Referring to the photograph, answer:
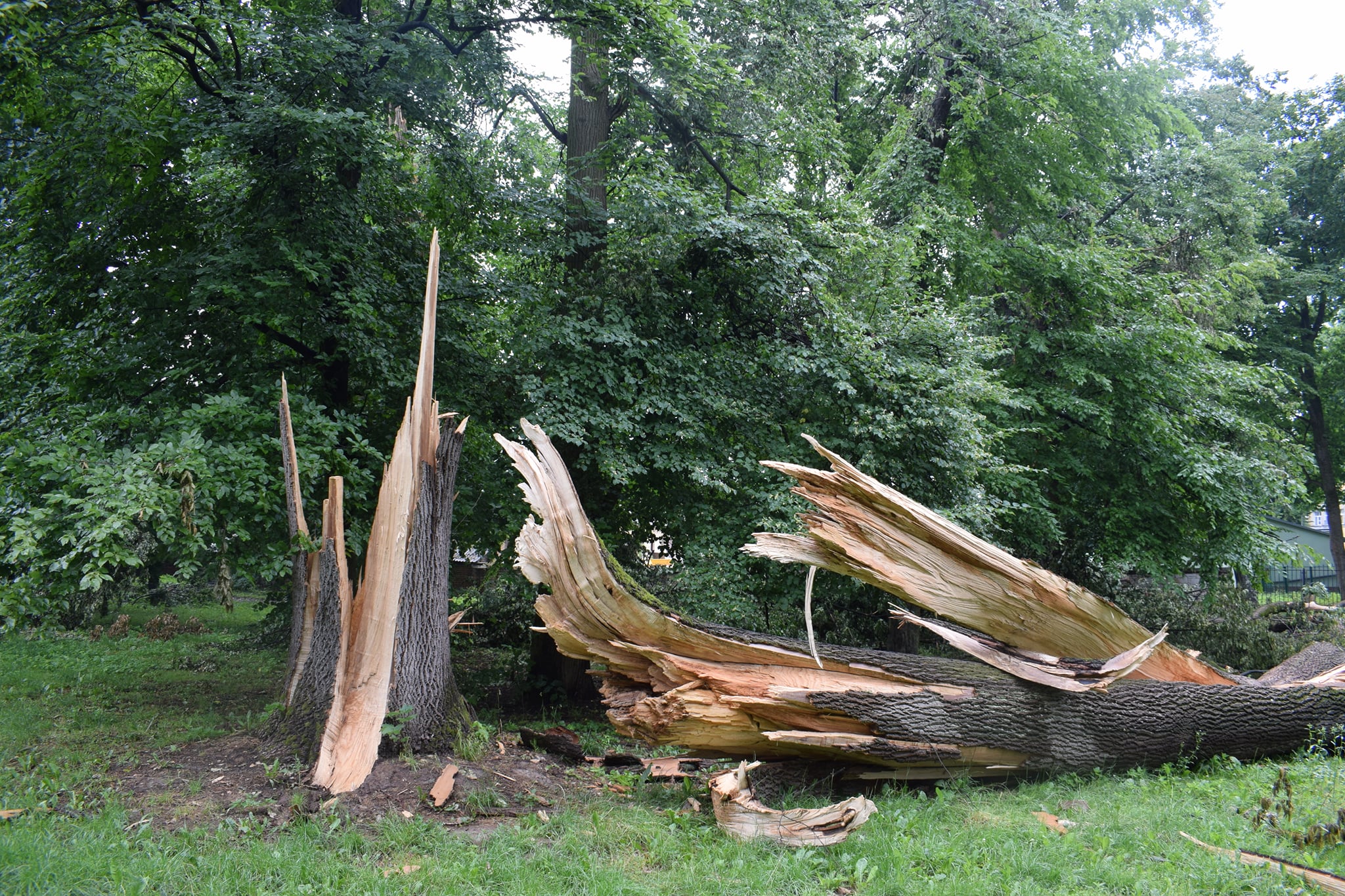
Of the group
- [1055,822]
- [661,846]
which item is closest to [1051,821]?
[1055,822]

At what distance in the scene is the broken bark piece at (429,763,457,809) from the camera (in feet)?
17.2

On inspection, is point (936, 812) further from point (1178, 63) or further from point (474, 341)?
point (1178, 63)

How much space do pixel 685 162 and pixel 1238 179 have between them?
32.8 ft

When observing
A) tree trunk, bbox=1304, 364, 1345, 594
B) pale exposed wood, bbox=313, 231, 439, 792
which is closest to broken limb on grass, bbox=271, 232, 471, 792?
pale exposed wood, bbox=313, 231, 439, 792

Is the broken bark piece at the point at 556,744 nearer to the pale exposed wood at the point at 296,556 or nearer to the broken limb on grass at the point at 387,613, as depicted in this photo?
the broken limb on grass at the point at 387,613

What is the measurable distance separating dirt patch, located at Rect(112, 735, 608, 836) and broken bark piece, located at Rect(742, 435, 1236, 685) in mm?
2187

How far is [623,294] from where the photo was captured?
8875mm

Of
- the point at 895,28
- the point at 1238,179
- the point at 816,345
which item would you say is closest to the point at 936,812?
the point at 816,345

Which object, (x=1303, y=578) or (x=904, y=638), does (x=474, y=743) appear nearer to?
(x=904, y=638)

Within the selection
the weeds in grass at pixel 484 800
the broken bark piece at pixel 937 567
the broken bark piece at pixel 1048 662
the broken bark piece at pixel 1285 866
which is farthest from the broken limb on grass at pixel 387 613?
the broken bark piece at pixel 1285 866

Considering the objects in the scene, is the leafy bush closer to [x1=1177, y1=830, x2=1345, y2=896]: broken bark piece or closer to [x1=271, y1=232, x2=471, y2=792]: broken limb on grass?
[x1=271, y1=232, x2=471, y2=792]: broken limb on grass

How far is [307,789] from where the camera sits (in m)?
5.27

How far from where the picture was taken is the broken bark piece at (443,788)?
526 cm

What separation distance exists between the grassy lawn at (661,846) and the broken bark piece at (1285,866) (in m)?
0.09
